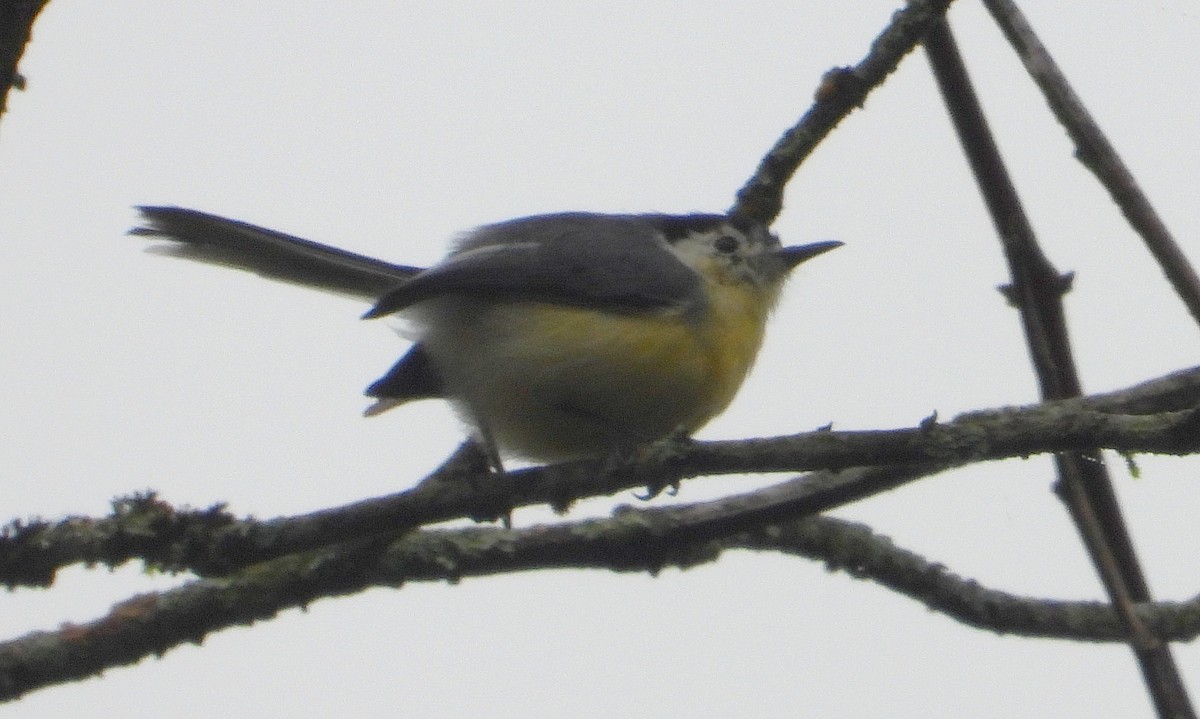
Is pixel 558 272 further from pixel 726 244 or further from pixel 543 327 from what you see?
pixel 726 244

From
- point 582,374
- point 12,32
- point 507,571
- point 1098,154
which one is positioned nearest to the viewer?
point 12,32

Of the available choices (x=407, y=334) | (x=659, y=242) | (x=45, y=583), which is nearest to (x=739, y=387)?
(x=659, y=242)

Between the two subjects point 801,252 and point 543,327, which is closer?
point 543,327

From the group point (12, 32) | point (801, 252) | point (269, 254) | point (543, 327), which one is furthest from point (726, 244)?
point (12, 32)

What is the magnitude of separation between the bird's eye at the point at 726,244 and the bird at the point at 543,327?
0.83ft

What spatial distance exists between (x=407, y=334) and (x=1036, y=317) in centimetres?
223

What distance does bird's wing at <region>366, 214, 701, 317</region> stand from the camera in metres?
4.43

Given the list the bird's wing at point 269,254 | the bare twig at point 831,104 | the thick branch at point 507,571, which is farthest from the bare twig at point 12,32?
the bare twig at point 831,104

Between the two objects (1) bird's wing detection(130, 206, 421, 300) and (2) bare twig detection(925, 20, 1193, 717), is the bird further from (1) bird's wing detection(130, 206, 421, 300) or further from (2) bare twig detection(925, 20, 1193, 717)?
(2) bare twig detection(925, 20, 1193, 717)

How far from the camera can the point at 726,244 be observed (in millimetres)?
5180

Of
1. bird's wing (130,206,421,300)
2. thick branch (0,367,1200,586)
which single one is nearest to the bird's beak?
bird's wing (130,206,421,300)

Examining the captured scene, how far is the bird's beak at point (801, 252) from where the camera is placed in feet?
17.1

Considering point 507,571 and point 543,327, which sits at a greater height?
point 543,327

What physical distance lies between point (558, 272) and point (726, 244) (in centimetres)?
87
